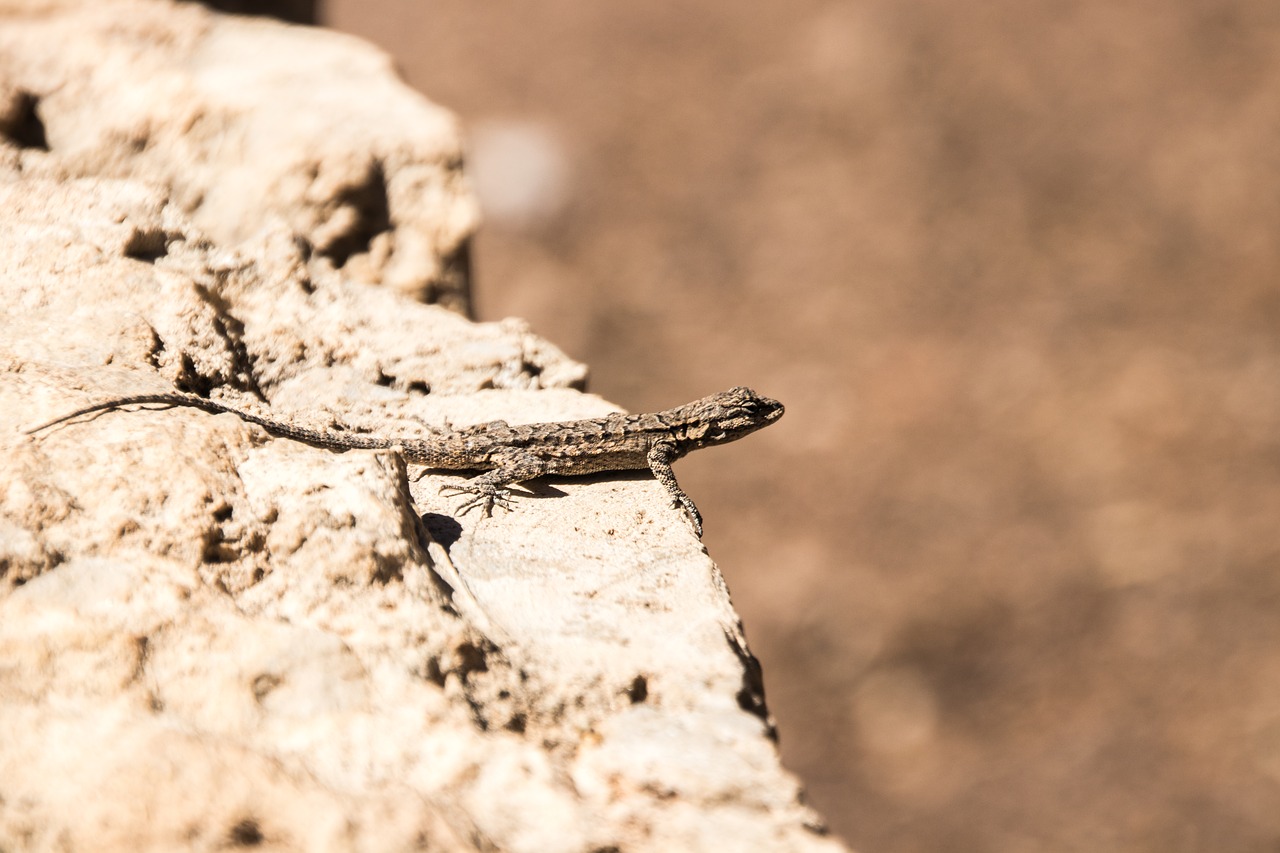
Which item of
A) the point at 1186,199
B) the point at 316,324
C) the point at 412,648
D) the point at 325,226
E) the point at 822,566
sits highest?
the point at 1186,199

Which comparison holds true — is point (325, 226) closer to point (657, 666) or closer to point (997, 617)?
point (657, 666)

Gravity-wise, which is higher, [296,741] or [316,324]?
[316,324]

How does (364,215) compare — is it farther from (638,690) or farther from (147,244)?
(638,690)

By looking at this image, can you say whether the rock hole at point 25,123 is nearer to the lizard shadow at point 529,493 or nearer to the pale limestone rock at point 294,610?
the pale limestone rock at point 294,610

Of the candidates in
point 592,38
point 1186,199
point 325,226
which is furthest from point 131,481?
point 592,38

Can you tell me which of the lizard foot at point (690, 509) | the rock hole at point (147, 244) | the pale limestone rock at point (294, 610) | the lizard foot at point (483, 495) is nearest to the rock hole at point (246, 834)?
the pale limestone rock at point (294, 610)

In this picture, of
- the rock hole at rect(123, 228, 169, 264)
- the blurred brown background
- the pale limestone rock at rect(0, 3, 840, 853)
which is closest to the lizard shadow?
the pale limestone rock at rect(0, 3, 840, 853)
